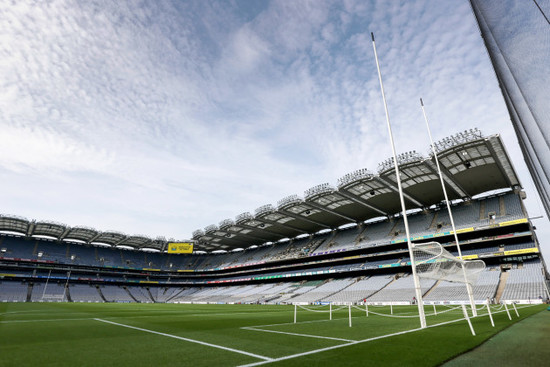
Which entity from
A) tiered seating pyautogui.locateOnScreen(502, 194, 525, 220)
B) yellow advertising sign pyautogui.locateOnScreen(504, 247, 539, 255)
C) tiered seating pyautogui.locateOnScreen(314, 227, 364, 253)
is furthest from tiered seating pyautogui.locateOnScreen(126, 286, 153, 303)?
tiered seating pyautogui.locateOnScreen(502, 194, 525, 220)

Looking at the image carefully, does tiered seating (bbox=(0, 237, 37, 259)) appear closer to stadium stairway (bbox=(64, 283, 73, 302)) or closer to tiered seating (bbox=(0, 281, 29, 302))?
tiered seating (bbox=(0, 281, 29, 302))

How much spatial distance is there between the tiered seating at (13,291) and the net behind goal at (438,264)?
64.2 meters

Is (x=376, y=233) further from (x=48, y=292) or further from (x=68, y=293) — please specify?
(x=48, y=292)

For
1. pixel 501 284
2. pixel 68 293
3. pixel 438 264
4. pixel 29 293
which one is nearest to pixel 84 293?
pixel 68 293

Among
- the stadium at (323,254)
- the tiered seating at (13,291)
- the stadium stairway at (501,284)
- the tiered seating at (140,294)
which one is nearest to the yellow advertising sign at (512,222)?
the stadium at (323,254)

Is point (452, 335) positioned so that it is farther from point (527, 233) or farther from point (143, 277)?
point (143, 277)

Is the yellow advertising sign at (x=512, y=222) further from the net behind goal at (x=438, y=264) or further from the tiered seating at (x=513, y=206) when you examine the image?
the net behind goal at (x=438, y=264)

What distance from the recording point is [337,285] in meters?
42.8

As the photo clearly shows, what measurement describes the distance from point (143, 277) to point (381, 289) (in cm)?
5719

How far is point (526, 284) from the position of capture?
87.0 ft

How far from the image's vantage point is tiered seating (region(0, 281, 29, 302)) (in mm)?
46100

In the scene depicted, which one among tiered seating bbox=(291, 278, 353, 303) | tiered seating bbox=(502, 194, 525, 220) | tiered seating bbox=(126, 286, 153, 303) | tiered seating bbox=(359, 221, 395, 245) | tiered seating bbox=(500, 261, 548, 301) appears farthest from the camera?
tiered seating bbox=(126, 286, 153, 303)

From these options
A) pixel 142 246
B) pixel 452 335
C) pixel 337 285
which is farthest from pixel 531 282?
pixel 142 246

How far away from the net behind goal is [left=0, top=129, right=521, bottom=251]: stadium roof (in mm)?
18893
